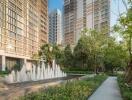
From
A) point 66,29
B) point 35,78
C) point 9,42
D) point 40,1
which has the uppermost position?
point 40,1

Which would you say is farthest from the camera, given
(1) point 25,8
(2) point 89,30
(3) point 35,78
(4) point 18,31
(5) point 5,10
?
(1) point 25,8

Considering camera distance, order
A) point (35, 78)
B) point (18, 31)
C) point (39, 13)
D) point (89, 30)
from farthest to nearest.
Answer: point (39, 13), point (18, 31), point (89, 30), point (35, 78)

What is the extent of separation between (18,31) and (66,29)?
28.2m

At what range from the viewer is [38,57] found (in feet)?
279

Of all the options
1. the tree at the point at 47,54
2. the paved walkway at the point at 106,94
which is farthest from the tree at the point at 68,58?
the paved walkway at the point at 106,94

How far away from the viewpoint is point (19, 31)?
272 feet

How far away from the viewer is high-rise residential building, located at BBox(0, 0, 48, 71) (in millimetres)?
71963

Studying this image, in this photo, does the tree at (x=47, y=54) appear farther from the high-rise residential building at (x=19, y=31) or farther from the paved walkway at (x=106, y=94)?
the paved walkway at (x=106, y=94)

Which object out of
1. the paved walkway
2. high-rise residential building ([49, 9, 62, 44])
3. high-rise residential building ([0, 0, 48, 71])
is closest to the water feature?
the paved walkway

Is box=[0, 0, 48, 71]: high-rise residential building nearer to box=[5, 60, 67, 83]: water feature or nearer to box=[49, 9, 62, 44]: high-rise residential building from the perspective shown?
box=[5, 60, 67, 83]: water feature

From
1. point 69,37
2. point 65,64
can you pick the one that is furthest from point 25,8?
point 69,37

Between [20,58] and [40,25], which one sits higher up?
[40,25]

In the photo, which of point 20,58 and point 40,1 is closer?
point 20,58

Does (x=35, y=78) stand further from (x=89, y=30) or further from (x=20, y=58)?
(x=20, y=58)
